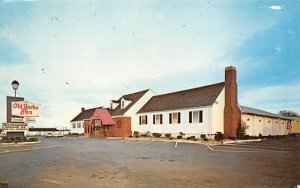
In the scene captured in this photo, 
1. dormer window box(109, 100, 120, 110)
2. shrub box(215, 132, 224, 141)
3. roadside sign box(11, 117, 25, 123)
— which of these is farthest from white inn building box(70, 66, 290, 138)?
roadside sign box(11, 117, 25, 123)

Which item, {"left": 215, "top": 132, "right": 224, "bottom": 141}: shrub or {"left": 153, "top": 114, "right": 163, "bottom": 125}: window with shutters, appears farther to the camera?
{"left": 153, "top": 114, "right": 163, "bottom": 125}: window with shutters

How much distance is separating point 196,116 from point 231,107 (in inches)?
154

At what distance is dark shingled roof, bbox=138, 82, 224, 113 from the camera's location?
30.7 meters

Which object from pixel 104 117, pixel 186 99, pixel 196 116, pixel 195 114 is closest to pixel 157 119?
pixel 186 99

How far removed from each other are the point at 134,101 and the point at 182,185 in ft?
119

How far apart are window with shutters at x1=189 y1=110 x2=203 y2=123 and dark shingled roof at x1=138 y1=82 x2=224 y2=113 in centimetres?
80

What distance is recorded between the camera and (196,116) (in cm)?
3084

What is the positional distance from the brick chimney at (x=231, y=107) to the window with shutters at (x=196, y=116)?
2626 millimetres

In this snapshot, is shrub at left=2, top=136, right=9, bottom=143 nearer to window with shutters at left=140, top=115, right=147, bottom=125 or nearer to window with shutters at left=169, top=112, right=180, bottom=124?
window with shutters at left=169, top=112, right=180, bottom=124

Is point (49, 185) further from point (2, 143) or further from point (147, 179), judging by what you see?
point (2, 143)

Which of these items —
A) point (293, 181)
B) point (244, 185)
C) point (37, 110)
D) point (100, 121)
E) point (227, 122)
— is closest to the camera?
point (244, 185)

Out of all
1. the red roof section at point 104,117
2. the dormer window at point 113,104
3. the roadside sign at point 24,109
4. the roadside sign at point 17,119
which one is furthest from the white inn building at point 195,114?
the roadside sign at point 17,119

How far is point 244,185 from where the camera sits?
277 inches

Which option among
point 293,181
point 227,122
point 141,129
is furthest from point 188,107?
point 293,181
